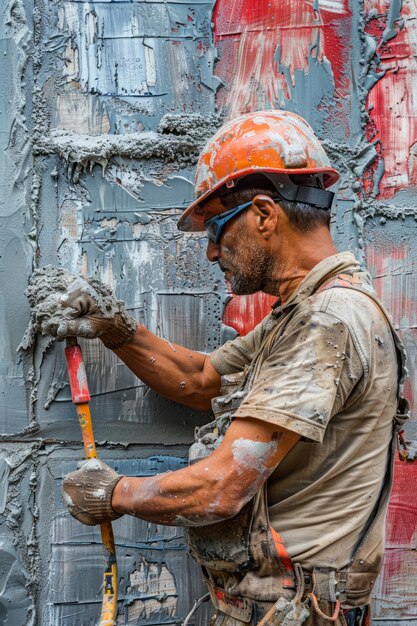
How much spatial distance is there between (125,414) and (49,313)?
0.55 m

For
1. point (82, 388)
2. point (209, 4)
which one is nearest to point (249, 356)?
point (82, 388)

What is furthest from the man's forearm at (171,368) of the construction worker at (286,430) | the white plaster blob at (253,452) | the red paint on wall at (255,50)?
the red paint on wall at (255,50)

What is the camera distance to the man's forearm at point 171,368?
9.01 feet

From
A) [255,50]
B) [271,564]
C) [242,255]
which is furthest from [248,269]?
[255,50]

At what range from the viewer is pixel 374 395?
82.7 inches

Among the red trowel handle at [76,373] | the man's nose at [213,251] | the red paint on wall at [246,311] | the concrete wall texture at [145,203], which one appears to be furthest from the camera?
the red paint on wall at [246,311]

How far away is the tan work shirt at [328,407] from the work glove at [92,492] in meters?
0.49

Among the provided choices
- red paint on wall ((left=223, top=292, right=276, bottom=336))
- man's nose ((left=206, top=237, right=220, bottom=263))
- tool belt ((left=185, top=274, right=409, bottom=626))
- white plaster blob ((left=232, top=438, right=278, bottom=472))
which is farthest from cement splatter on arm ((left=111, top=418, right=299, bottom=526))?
red paint on wall ((left=223, top=292, right=276, bottom=336))

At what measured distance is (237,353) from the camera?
Answer: 2717mm

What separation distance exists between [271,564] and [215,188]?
112 cm

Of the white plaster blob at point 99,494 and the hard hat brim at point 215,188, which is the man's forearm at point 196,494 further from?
the hard hat brim at point 215,188

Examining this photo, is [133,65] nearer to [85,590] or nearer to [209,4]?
[209,4]

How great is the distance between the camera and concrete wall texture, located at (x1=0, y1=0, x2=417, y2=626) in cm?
284

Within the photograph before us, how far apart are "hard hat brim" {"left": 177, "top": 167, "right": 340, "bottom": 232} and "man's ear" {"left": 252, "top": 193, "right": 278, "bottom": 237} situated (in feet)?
0.27
